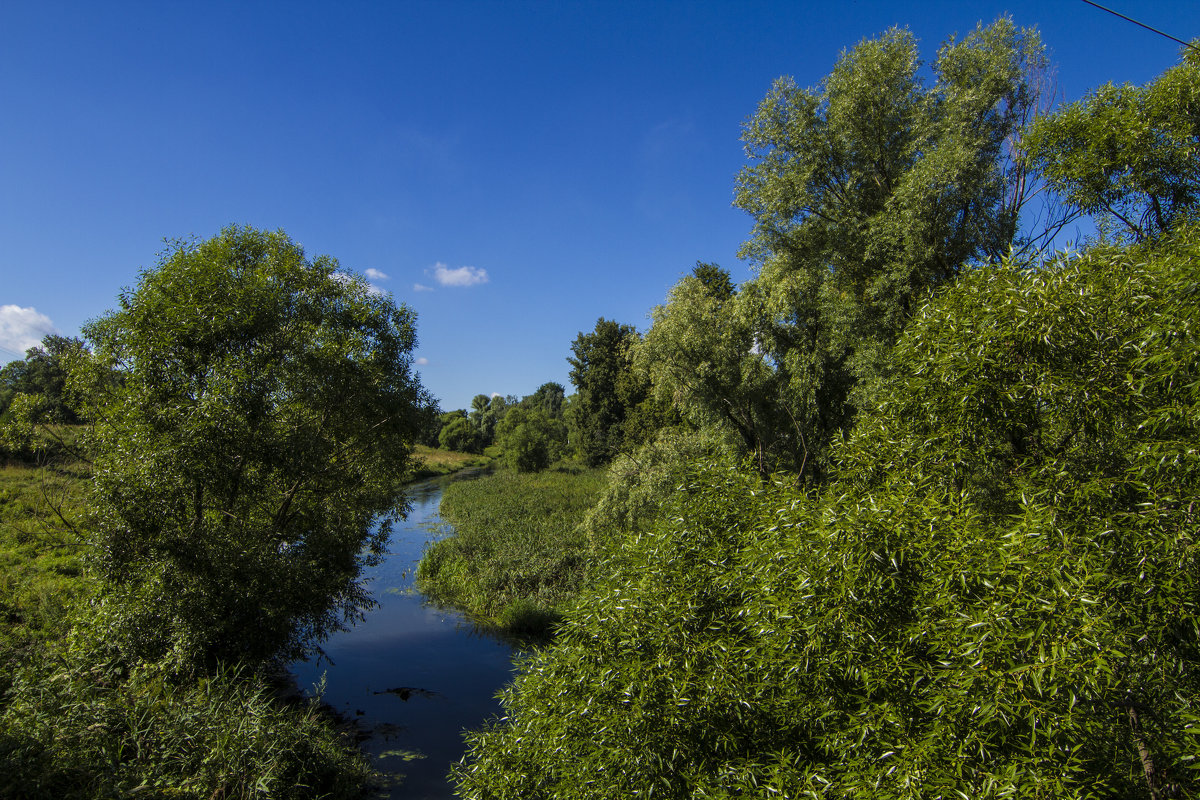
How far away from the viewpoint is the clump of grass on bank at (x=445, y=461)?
2503 inches

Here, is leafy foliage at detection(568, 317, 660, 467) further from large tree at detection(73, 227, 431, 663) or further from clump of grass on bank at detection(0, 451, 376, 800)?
clump of grass on bank at detection(0, 451, 376, 800)

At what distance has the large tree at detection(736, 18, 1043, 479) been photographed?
14.3 metres

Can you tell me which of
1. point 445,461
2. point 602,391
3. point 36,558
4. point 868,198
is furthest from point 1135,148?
point 445,461

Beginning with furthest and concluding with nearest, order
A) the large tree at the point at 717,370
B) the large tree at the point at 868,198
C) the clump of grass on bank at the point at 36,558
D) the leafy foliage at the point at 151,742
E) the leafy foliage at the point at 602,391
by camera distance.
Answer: the leafy foliage at the point at 602,391 < the large tree at the point at 717,370 < the large tree at the point at 868,198 < the clump of grass on bank at the point at 36,558 < the leafy foliage at the point at 151,742

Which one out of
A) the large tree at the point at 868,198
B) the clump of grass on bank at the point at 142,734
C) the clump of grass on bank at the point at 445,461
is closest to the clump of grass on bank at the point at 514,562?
the clump of grass on bank at the point at 142,734

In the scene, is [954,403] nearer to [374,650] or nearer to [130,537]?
[130,537]

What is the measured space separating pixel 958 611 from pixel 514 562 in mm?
19285

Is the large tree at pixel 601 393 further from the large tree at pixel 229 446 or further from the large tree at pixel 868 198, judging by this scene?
the large tree at pixel 229 446

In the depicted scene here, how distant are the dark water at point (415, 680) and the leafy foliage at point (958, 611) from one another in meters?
6.83

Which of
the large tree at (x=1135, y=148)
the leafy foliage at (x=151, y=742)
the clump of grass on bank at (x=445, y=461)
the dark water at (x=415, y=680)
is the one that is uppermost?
the large tree at (x=1135, y=148)

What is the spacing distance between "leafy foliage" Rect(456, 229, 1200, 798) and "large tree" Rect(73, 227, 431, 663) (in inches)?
307

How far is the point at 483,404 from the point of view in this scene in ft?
427

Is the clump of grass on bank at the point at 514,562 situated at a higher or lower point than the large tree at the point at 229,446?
lower

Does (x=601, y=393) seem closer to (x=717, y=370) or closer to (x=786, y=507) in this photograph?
(x=717, y=370)
